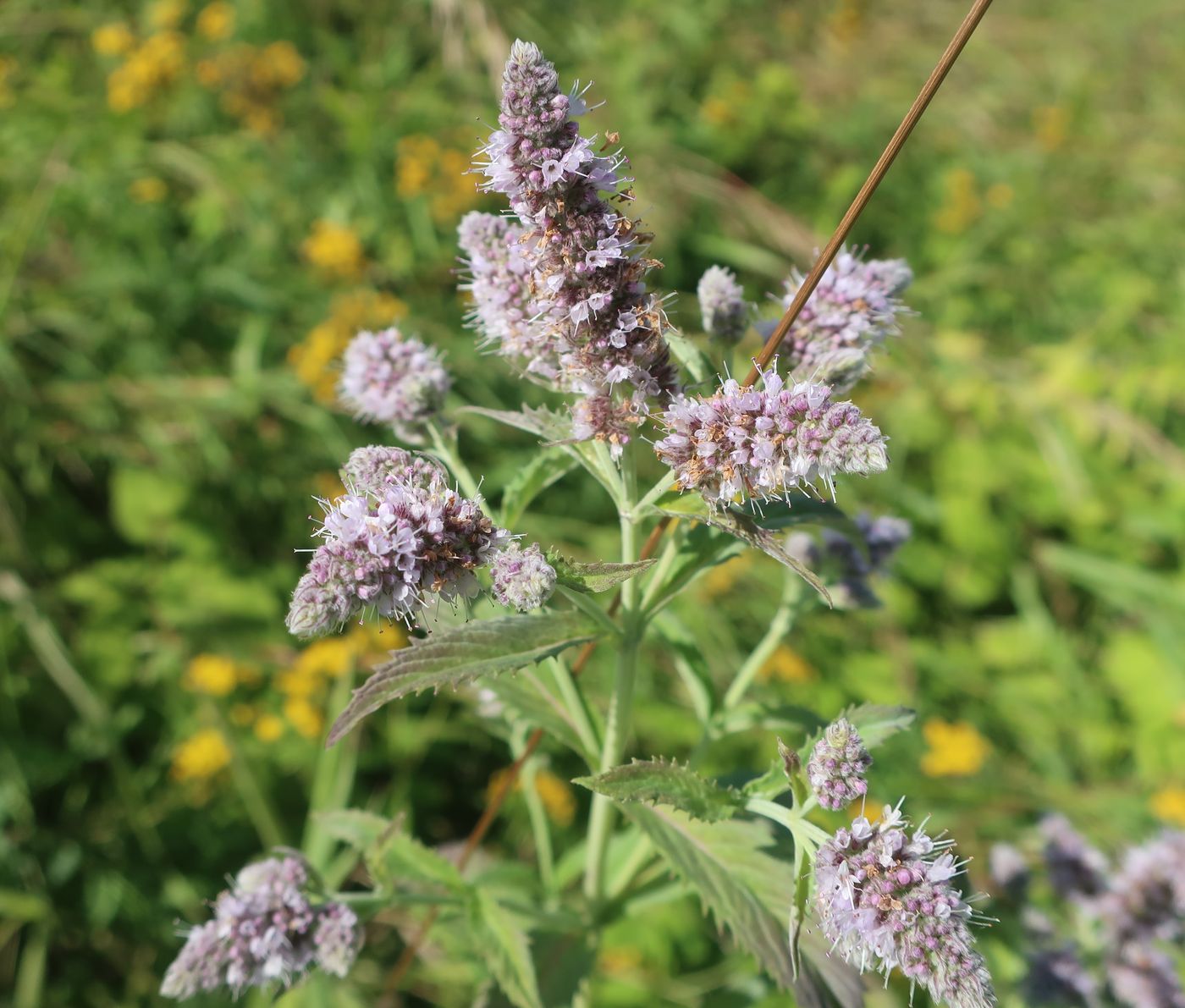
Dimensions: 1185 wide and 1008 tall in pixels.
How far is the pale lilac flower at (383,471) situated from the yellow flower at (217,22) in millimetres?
4613

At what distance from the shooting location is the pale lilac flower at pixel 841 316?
1605 mm

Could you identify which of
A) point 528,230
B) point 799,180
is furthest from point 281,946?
point 799,180

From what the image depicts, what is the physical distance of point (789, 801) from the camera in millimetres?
1951

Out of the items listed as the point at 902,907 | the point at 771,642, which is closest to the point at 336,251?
the point at 771,642

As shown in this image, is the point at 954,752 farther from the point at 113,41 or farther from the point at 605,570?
the point at 113,41

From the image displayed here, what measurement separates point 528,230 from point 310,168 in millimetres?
3721

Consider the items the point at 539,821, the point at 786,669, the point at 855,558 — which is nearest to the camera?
the point at 855,558

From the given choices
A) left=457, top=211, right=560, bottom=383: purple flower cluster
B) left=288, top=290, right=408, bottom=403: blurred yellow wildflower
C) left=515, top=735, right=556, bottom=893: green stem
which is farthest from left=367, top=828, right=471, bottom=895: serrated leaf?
left=288, top=290, right=408, bottom=403: blurred yellow wildflower

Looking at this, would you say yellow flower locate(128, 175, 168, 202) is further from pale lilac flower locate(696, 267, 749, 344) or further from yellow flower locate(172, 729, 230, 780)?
pale lilac flower locate(696, 267, 749, 344)

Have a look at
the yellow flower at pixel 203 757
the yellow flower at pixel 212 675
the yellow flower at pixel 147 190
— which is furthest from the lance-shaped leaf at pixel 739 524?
the yellow flower at pixel 147 190

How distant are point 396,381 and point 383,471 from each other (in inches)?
18.3

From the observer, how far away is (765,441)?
48.6 inches

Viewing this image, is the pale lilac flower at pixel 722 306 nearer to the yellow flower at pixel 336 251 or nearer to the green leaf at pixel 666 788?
the green leaf at pixel 666 788

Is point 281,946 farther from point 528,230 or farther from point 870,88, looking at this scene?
point 870,88
